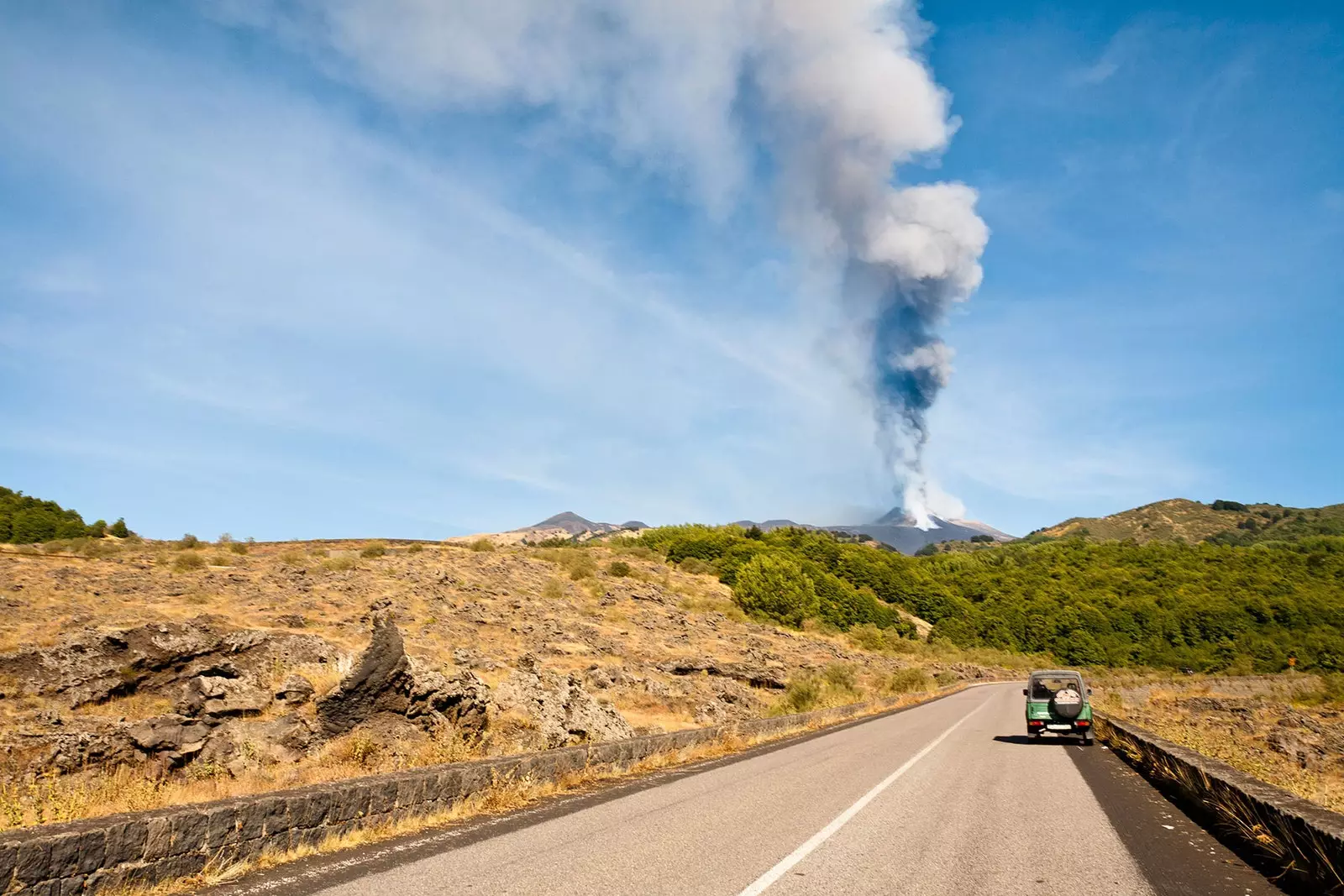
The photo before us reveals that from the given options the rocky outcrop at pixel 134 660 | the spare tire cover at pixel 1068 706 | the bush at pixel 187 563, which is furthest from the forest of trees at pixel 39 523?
the spare tire cover at pixel 1068 706

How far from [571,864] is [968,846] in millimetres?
4194

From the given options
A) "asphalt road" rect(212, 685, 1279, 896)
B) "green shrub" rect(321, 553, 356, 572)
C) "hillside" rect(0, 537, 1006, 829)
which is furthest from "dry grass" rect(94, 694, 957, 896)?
"green shrub" rect(321, 553, 356, 572)

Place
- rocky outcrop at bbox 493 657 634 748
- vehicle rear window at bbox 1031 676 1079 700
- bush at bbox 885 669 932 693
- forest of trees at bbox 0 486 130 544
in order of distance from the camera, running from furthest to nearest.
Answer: forest of trees at bbox 0 486 130 544, bush at bbox 885 669 932 693, vehicle rear window at bbox 1031 676 1079 700, rocky outcrop at bbox 493 657 634 748

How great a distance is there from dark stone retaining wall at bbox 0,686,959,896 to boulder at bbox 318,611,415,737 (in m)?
5.08

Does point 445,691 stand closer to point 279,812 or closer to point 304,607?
point 279,812

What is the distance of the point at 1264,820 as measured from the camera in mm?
7836

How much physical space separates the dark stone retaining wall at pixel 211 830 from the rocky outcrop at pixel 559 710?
556 cm

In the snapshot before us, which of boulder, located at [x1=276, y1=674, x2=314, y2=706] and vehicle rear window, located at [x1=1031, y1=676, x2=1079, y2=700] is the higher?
vehicle rear window, located at [x1=1031, y1=676, x2=1079, y2=700]

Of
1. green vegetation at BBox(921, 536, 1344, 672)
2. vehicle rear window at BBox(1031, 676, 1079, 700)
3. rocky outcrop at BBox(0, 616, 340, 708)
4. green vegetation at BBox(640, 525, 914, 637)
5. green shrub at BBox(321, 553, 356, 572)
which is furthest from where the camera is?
green vegetation at BBox(921, 536, 1344, 672)

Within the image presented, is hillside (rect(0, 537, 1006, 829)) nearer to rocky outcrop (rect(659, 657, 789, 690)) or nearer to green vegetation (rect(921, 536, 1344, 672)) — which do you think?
rocky outcrop (rect(659, 657, 789, 690))

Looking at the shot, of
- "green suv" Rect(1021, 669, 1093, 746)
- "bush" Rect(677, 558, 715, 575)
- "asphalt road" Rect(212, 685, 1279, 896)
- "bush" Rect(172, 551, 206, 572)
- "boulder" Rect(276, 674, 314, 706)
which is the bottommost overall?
"boulder" Rect(276, 674, 314, 706)

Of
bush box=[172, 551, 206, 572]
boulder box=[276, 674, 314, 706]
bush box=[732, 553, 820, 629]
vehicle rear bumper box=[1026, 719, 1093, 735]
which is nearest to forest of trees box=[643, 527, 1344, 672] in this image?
bush box=[732, 553, 820, 629]

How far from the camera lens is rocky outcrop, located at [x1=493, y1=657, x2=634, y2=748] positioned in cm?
1594

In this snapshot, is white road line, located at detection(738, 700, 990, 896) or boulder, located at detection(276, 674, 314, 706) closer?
white road line, located at detection(738, 700, 990, 896)
